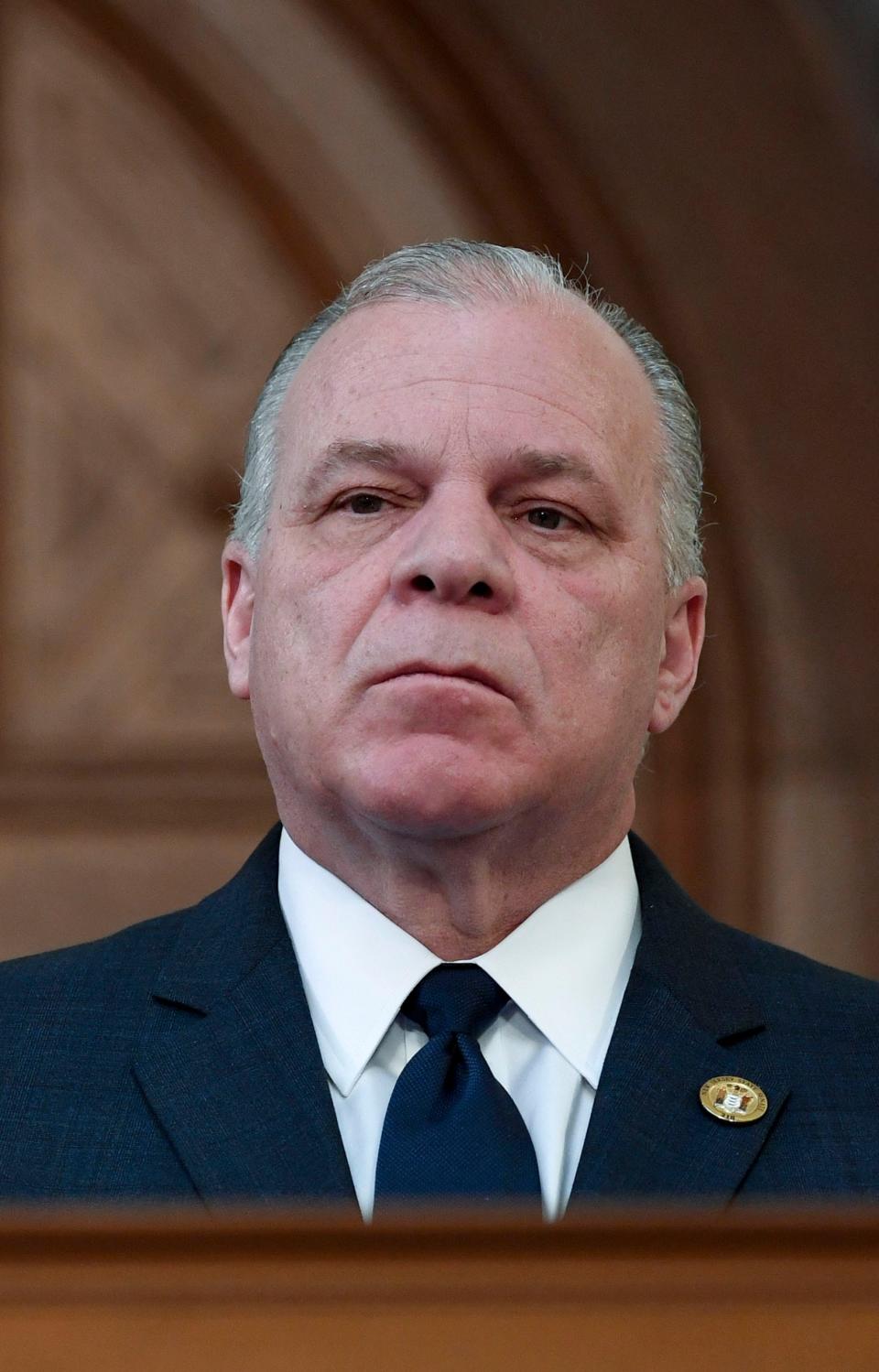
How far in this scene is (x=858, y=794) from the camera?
2504mm

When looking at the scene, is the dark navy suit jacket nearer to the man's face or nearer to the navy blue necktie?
the navy blue necktie

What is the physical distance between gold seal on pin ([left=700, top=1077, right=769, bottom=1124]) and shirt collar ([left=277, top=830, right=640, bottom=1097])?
0.28 feet

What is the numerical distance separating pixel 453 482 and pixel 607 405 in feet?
0.61

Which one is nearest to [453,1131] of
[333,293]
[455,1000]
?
[455,1000]

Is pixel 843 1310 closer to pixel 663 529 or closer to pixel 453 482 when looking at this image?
pixel 453 482

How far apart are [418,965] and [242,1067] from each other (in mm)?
162

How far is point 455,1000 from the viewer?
54.7 inches

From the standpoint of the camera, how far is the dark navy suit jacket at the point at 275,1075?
50.5 inches

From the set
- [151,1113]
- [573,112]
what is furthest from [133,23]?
[151,1113]

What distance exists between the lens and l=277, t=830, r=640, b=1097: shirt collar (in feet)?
4.55

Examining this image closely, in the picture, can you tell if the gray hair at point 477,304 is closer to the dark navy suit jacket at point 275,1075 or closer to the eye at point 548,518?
the eye at point 548,518

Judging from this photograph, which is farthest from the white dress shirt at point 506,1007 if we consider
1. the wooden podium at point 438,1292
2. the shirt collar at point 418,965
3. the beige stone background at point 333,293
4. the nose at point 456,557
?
the beige stone background at point 333,293

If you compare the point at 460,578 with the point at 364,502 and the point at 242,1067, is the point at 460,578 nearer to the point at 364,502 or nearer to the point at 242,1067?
the point at 364,502

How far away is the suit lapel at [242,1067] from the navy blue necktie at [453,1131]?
0.14 feet
